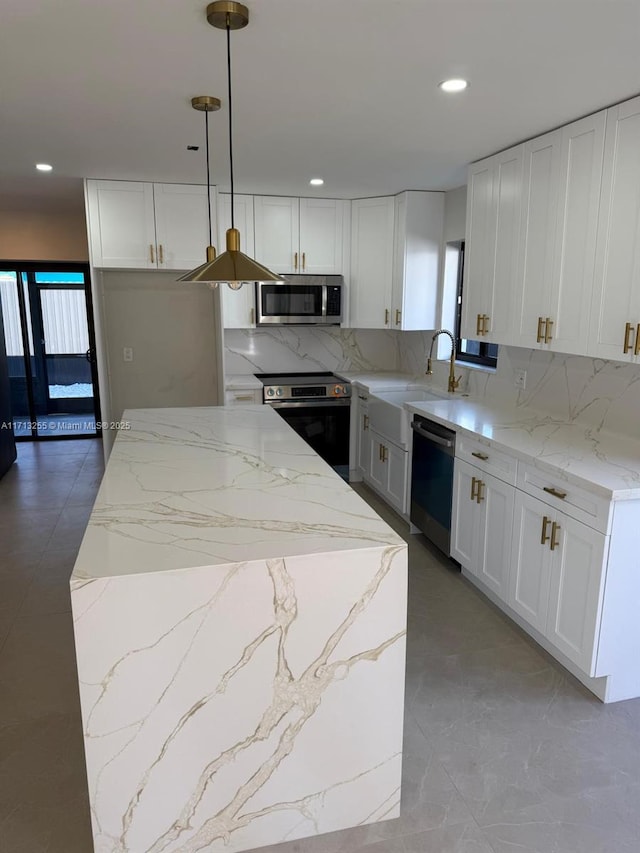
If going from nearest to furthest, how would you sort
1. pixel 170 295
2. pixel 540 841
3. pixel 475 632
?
pixel 540 841 → pixel 475 632 → pixel 170 295

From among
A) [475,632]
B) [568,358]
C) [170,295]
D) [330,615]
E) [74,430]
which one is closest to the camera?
[330,615]

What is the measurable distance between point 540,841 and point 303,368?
13.5 feet

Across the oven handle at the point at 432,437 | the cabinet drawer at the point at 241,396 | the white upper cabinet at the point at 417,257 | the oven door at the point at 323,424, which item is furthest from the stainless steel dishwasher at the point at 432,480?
the cabinet drawer at the point at 241,396

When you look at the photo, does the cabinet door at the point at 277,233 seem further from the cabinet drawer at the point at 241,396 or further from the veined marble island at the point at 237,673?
the veined marble island at the point at 237,673

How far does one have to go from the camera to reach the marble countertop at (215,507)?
1.61 metres

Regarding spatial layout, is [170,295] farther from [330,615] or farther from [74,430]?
[330,615]

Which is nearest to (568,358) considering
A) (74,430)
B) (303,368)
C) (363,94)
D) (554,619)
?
(554,619)

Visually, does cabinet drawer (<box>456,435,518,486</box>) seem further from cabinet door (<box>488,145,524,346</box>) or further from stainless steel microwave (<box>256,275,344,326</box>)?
stainless steel microwave (<box>256,275,344,326</box>)

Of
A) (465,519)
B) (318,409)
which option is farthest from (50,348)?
(465,519)

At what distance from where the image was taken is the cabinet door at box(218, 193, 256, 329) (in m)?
4.59

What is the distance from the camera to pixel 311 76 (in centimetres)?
229

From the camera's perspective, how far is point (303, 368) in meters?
5.41

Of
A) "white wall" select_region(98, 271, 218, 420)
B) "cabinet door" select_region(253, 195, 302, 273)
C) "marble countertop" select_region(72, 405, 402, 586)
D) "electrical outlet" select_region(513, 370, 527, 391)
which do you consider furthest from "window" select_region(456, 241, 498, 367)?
"white wall" select_region(98, 271, 218, 420)

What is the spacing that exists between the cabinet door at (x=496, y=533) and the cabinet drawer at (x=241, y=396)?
222 cm
